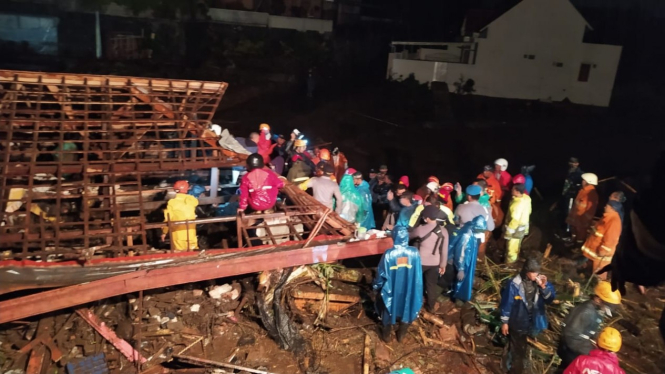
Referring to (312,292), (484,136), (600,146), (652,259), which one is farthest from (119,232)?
(600,146)

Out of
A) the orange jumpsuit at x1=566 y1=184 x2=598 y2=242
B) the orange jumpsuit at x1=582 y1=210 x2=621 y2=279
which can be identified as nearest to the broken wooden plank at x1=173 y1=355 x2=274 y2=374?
the orange jumpsuit at x1=582 y1=210 x2=621 y2=279

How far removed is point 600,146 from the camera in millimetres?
19500

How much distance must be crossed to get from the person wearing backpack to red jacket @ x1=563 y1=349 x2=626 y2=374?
285cm

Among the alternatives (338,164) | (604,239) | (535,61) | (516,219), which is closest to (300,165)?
(338,164)

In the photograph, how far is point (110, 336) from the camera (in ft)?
19.9

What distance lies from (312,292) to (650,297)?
6.50m

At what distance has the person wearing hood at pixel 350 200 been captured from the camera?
8.87 metres

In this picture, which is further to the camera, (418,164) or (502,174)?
(418,164)

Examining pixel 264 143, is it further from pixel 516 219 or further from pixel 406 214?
pixel 516 219

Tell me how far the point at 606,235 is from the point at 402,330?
13.9 feet

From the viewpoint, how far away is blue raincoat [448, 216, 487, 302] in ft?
23.9

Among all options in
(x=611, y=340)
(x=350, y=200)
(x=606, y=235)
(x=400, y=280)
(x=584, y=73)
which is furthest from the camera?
(x=584, y=73)

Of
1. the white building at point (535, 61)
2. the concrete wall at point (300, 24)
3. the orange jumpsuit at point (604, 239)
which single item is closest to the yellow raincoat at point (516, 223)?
the orange jumpsuit at point (604, 239)

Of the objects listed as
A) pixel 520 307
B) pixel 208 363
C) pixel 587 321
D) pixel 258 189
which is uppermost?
pixel 258 189
